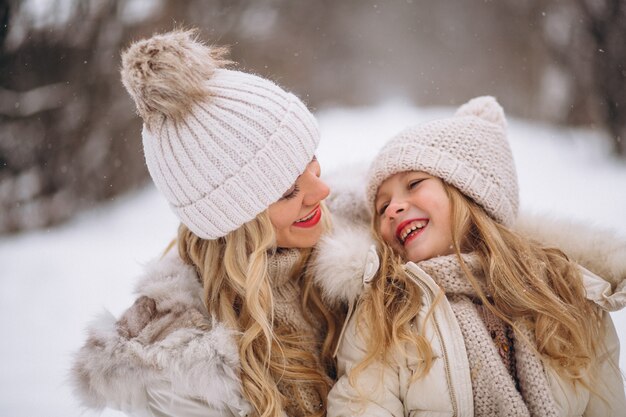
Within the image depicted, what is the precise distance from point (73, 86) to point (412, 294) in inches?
133

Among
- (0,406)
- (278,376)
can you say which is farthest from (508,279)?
(0,406)

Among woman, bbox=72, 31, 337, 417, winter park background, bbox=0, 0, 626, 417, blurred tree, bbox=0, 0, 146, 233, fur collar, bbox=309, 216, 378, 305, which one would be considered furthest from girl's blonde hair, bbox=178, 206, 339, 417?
blurred tree, bbox=0, 0, 146, 233

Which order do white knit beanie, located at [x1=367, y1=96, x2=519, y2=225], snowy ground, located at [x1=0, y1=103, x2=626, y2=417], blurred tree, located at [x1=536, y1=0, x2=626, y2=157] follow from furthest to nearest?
blurred tree, located at [x1=536, y1=0, x2=626, y2=157], snowy ground, located at [x1=0, y1=103, x2=626, y2=417], white knit beanie, located at [x1=367, y1=96, x2=519, y2=225]

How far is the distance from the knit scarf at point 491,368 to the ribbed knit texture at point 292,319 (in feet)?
1.22

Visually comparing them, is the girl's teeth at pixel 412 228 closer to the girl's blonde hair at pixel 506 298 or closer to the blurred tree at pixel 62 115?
the girl's blonde hair at pixel 506 298

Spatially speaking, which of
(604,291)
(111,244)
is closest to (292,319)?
(604,291)

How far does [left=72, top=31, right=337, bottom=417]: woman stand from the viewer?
1.15 meters

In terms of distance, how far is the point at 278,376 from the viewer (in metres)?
1.32

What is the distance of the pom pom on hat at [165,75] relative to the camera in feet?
3.75

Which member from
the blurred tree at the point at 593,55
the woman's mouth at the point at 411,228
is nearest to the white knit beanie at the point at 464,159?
the woman's mouth at the point at 411,228

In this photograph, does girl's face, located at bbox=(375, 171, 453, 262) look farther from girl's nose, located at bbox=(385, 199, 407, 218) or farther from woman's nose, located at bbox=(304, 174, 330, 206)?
woman's nose, located at bbox=(304, 174, 330, 206)

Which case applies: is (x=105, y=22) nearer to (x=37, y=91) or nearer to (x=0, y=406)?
(x=37, y=91)

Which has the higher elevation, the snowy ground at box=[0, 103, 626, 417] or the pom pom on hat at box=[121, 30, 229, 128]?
the pom pom on hat at box=[121, 30, 229, 128]

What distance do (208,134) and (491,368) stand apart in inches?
34.2
